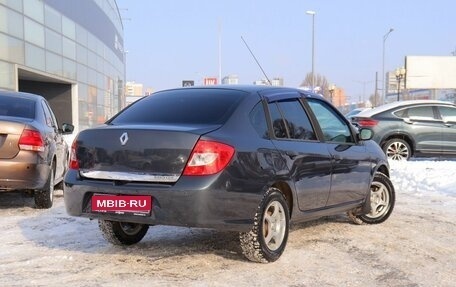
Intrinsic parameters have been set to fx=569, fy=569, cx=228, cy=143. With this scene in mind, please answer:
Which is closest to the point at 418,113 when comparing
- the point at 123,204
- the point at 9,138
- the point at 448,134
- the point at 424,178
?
the point at 448,134

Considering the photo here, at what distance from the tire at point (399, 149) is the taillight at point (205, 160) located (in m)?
9.61

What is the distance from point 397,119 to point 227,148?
9.62 metres

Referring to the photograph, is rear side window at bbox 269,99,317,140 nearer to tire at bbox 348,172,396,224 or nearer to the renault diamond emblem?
the renault diamond emblem

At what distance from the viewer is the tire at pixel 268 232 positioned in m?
4.55

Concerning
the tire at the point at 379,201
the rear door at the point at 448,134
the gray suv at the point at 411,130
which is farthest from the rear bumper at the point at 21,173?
the rear door at the point at 448,134

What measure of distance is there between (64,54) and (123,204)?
94.0 ft

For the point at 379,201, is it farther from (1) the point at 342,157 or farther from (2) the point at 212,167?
(2) the point at 212,167

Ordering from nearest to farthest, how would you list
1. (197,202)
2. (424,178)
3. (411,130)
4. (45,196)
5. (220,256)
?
(197,202)
(220,256)
(45,196)
(424,178)
(411,130)

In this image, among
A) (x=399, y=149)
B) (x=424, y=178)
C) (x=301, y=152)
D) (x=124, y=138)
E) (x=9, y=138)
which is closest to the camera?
(x=124, y=138)

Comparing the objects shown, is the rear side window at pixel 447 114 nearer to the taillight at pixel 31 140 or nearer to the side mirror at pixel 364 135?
the side mirror at pixel 364 135

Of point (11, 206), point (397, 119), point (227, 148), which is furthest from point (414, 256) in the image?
point (397, 119)

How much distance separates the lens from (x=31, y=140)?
22.4ft

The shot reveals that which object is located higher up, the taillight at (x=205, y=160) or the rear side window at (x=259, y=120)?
the rear side window at (x=259, y=120)

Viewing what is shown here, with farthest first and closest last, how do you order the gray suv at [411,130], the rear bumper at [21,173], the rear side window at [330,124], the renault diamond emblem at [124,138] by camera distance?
the gray suv at [411,130], the rear bumper at [21,173], the rear side window at [330,124], the renault diamond emblem at [124,138]
